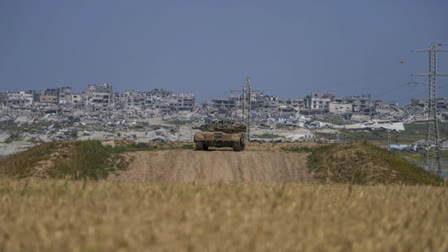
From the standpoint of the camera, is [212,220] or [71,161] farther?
[71,161]

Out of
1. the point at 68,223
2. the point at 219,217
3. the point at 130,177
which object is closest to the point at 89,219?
the point at 68,223

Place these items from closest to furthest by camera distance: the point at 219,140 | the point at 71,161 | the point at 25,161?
the point at 71,161 < the point at 25,161 < the point at 219,140

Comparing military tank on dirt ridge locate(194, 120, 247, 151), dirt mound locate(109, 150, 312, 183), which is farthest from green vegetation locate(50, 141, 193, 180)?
military tank on dirt ridge locate(194, 120, 247, 151)

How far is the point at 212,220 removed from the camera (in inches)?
380

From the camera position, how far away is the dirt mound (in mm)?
33344

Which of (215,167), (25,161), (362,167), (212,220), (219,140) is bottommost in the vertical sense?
(215,167)

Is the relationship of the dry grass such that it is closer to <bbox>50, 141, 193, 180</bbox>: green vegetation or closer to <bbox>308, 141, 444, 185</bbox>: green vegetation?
<bbox>308, 141, 444, 185</bbox>: green vegetation

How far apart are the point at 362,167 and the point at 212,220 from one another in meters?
24.2

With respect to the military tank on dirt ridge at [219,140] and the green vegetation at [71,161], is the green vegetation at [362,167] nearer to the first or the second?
the military tank on dirt ridge at [219,140]

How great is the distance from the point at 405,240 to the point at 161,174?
2551 centimetres

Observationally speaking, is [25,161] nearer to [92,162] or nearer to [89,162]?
[89,162]

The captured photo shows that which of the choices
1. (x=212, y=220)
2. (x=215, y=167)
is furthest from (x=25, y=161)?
(x=212, y=220)

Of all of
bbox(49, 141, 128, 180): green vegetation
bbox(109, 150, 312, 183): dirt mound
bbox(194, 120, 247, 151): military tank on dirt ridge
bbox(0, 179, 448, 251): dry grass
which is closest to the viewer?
bbox(0, 179, 448, 251): dry grass

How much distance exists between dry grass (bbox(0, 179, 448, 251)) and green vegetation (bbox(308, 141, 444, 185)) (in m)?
15.9
